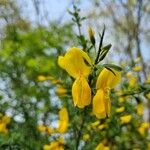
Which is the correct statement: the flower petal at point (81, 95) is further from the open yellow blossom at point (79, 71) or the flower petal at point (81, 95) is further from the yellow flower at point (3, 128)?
the yellow flower at point (3, 128)

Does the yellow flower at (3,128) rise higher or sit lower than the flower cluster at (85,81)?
lower

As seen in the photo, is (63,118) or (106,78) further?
(63,118)

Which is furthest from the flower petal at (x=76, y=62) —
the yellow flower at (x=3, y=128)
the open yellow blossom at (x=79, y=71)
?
the yellow flower at (x=3, y=128)

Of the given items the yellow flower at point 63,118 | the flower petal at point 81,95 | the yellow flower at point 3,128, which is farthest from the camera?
the yellow flower at point 3,128

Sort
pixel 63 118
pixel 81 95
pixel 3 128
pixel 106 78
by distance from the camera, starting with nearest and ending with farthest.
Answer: pixel 81 95 < pixel 106 78 < pixel 63 118 < pixel 3 128

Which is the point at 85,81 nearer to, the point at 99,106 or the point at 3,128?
the point at 99,106

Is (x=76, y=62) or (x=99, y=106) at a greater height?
(x=76, y=62)

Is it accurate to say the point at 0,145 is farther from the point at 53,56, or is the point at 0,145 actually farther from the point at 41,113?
the point at 53,56

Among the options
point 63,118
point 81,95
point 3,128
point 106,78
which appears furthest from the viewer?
point 3,128

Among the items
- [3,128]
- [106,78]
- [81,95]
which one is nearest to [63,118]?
[3,128]
